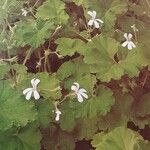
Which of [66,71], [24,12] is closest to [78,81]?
[66,71]

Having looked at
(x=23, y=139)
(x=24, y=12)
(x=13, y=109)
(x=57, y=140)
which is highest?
(x=24, y=12)

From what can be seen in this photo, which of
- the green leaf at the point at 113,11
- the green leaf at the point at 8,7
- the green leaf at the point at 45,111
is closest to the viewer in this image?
the green leaf at the point at 45,111

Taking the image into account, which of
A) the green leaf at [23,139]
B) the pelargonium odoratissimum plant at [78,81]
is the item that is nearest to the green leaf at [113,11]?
the pelargonium odoratissimum plant at [78,81]

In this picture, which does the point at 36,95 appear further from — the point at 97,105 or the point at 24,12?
the point at 24,12

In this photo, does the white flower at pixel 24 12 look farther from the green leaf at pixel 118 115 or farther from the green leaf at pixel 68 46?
the green leaf at pixel 118 115

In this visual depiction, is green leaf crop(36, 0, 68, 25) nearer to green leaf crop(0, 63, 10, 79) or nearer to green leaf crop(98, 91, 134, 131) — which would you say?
green leaf crop(0, 63, 10, 79)

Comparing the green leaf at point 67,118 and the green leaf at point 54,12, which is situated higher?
the green leaf at point 54,12

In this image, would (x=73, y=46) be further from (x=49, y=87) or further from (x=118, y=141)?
(x=118, y=141)

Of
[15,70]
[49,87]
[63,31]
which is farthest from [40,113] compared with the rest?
[63,31]

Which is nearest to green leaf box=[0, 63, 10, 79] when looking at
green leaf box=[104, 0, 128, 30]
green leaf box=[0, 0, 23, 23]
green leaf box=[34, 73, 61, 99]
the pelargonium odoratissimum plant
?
the pelargonium odoratissimum plant
